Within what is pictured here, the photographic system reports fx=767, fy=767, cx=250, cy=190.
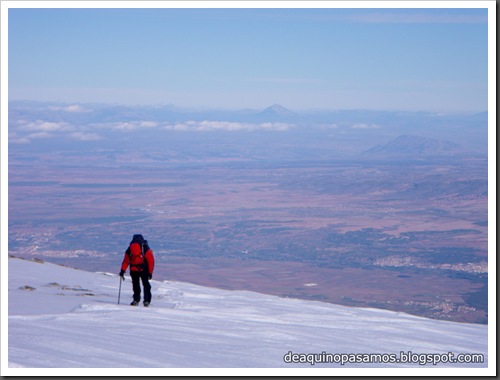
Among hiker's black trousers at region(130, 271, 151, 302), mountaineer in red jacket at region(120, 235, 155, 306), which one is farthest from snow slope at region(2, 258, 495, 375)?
mountaineer in red jacket at region(120, 235, 155, 306)

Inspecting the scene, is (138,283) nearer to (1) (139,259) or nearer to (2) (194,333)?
(1) (139,259)

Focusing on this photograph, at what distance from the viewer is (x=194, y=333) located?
9812 mm

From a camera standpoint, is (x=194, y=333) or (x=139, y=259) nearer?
(x=194, y=333)

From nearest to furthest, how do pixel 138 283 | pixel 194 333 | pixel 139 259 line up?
1. pixel 194 333
2. pixel 139 259
3. pixel 138 283

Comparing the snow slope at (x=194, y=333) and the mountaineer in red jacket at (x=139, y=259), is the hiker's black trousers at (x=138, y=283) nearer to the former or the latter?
the mountaineer in red jacket at (x=139, y=259)

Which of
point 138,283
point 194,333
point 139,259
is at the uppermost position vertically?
point 139,259

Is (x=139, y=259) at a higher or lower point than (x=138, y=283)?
higher

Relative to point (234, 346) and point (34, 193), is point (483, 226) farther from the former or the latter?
point (234, 346)

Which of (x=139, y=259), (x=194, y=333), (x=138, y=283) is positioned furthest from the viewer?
(x=138, y=283)

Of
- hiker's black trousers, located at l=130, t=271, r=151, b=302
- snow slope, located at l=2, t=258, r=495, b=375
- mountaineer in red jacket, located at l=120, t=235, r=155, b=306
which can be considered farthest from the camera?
hiker's black trousers, located at l=130, t=271, r=151, b=302

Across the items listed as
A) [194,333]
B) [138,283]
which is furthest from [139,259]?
[194,333]

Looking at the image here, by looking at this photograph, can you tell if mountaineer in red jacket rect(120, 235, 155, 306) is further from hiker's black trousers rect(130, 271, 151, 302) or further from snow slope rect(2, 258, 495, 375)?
snow slope rect(2, 258, 495, 375)

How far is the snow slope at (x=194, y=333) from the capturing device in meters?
8.18

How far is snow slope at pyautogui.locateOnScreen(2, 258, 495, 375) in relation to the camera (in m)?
8.18
